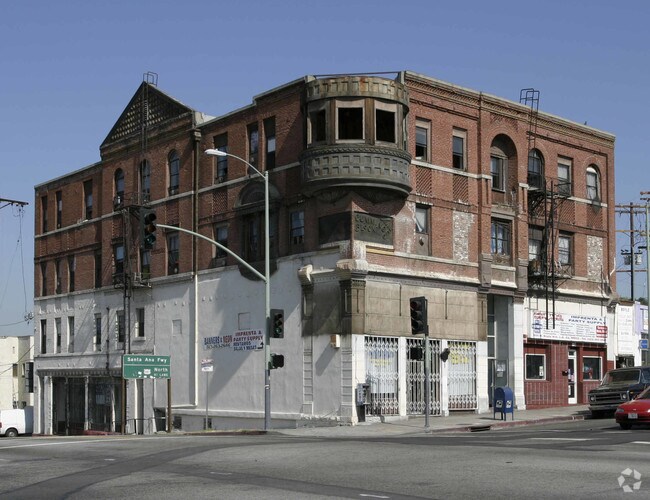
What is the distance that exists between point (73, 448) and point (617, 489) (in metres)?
15.0

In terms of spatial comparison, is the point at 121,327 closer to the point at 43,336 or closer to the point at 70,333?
the point at 70,333

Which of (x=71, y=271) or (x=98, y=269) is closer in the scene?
(x=98, y=269)

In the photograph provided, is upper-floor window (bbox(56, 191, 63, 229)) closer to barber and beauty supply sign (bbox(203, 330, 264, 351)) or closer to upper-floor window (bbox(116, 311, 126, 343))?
upper-floor window (bbox(116, 311, 126, 343))

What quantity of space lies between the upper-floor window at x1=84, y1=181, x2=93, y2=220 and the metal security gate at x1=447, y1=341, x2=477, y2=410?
2437cm

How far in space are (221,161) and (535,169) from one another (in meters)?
14.8

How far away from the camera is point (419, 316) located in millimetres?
31500

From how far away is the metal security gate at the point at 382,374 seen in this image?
37281mm

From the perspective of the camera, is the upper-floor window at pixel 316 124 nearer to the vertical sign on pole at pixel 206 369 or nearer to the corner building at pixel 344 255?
the corner building at pixel 344 255

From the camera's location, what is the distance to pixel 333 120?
1465 inches

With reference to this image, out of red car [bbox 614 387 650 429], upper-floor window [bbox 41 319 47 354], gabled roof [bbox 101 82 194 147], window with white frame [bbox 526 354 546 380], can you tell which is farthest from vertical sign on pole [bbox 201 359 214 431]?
upper-floor window [bbox 41 319 47 354]

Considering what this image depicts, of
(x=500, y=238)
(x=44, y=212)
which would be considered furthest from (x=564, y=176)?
(x=44, y=212)

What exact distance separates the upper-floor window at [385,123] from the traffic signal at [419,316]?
27.7ft

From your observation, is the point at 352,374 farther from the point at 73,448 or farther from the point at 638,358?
the point at 638,358

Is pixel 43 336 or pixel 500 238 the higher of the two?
pixel 500 238
